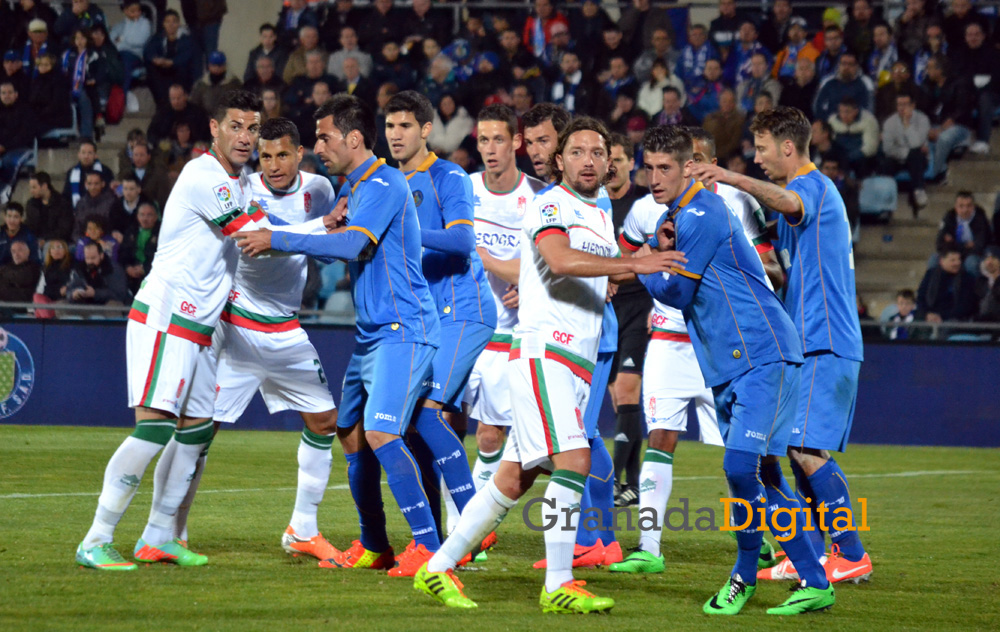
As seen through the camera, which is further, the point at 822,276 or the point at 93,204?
the point at 93,204

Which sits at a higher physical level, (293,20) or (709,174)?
(293,20)

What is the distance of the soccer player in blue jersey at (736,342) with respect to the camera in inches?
208

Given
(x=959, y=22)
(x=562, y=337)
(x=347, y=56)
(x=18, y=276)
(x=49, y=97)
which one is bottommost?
(x=18, y=276)

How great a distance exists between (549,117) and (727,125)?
8.86m

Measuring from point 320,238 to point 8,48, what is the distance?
14530 millimetres

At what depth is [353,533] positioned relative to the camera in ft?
23.9

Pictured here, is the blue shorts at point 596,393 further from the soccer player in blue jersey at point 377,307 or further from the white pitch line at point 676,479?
the white pitch line at point 676,479

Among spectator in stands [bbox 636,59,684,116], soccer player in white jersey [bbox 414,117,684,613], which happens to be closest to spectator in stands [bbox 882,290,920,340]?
spectator in stands [bbox 636,59,684,116]

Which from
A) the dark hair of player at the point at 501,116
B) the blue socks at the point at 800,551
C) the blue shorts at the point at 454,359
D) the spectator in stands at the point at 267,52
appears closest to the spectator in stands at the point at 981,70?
the spectator in stands at the point at 267,52

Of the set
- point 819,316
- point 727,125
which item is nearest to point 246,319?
point 819,316

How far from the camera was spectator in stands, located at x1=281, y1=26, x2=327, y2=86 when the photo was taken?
56.2ft

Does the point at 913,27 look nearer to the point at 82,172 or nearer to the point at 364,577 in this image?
the point at 82,172

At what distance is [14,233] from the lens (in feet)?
49.2

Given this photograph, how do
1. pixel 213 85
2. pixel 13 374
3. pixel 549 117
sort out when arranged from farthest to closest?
pixel 213 85 < pixel 13 374 < pixel 549 117
